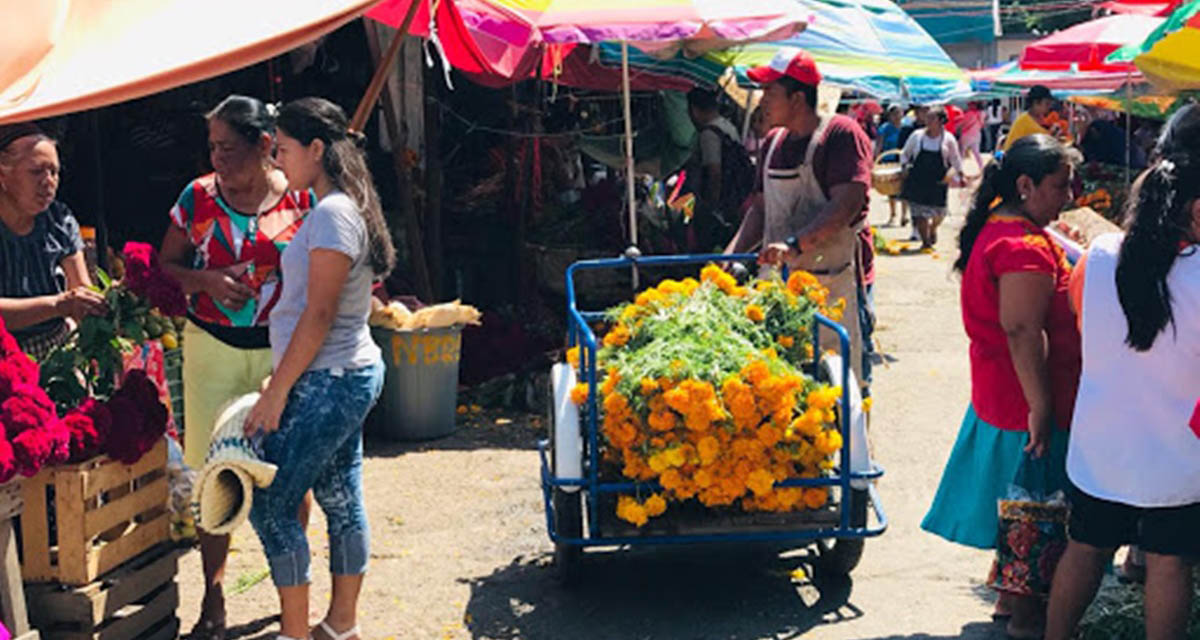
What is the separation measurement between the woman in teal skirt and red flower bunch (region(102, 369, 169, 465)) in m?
2.86

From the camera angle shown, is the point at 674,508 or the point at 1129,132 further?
the point at 1129,132

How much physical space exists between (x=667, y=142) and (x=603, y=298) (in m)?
2.00

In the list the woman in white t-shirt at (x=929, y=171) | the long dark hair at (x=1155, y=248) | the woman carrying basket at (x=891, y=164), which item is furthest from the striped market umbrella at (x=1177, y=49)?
the woman carrying basket at (x=891, y=164)

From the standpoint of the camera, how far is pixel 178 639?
16.6 ft

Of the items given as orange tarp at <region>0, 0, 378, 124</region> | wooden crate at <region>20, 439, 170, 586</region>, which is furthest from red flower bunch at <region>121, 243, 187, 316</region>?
orange tarp at <region>0, 0, 378, 124</region>

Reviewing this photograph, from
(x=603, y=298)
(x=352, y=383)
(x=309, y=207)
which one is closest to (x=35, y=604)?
(x=352, y=383)

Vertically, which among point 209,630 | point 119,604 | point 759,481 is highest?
point 759,481

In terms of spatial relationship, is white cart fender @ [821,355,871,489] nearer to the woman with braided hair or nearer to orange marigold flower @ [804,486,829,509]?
orange marigold flower @ [804,486,829,509]

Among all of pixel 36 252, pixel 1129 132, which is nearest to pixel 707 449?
pixel 36 252

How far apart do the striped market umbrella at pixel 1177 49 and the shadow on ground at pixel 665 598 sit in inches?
109

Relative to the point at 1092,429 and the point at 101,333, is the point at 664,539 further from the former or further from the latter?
the point at 101,333

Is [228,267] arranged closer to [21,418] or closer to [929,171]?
[21,418]

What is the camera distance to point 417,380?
8.68 m

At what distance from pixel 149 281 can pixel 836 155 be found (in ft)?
10.9
